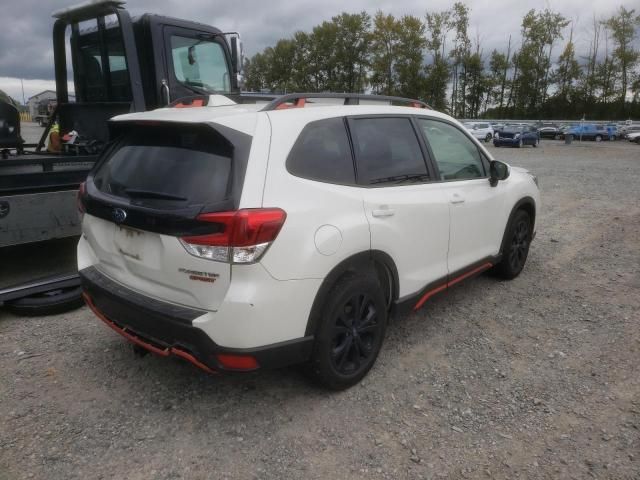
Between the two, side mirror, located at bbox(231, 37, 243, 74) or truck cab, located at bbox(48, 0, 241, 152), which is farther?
side mirror, located at bbox(231, 37, 243, 74)

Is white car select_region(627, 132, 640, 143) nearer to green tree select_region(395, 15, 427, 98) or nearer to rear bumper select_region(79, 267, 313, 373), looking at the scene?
green tree select_region(395, 15, 427, 98)

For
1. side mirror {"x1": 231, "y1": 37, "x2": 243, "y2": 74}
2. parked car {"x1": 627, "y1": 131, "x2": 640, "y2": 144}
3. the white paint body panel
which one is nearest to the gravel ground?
the white paint body panel

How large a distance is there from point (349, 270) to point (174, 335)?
1008 mm

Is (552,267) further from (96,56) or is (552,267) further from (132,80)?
(96,56)

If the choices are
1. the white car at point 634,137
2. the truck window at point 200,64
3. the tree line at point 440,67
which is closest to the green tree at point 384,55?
the tree line at point 440,67

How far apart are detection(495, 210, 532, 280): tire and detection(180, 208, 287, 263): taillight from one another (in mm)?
2930

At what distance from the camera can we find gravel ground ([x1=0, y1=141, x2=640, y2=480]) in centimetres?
247

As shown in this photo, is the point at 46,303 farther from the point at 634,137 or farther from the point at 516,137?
the point at 634,137

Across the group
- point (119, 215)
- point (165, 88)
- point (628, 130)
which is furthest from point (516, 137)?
point (119, 215)

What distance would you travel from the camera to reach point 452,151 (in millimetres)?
3990

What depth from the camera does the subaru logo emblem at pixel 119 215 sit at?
2693 millimetres

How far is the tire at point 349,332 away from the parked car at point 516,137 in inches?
1193

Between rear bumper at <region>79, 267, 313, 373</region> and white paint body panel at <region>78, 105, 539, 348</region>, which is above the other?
white paint body panel at <region>78, 105, 539, 348</region>

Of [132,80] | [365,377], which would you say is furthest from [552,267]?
[132,80]
